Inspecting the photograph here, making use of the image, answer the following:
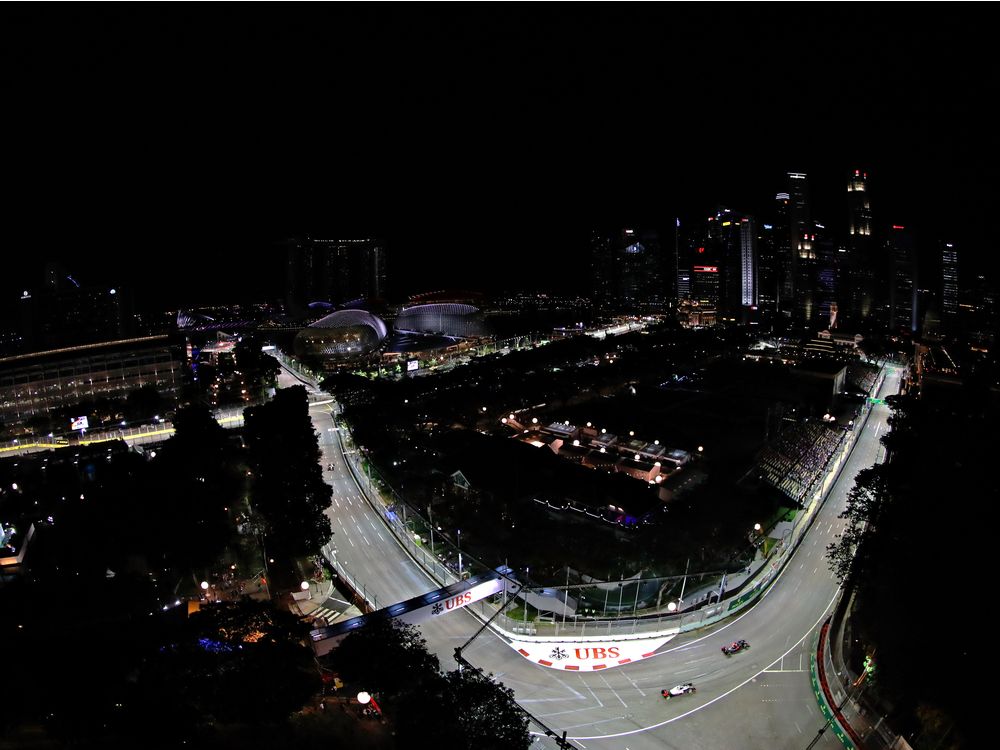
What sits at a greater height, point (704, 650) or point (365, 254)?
point (365, 254)

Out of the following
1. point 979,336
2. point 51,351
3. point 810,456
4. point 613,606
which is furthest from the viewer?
point 979,336

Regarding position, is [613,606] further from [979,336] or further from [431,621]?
[979,336]

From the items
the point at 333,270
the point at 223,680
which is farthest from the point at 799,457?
the point at 333,270

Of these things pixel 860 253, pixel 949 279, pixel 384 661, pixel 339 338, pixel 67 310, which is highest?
pixel 860 253

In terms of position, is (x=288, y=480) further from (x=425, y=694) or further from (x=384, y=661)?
(x=425, y=694)

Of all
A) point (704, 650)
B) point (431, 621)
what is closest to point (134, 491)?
point (431, 621)

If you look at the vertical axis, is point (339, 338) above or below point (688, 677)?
above
